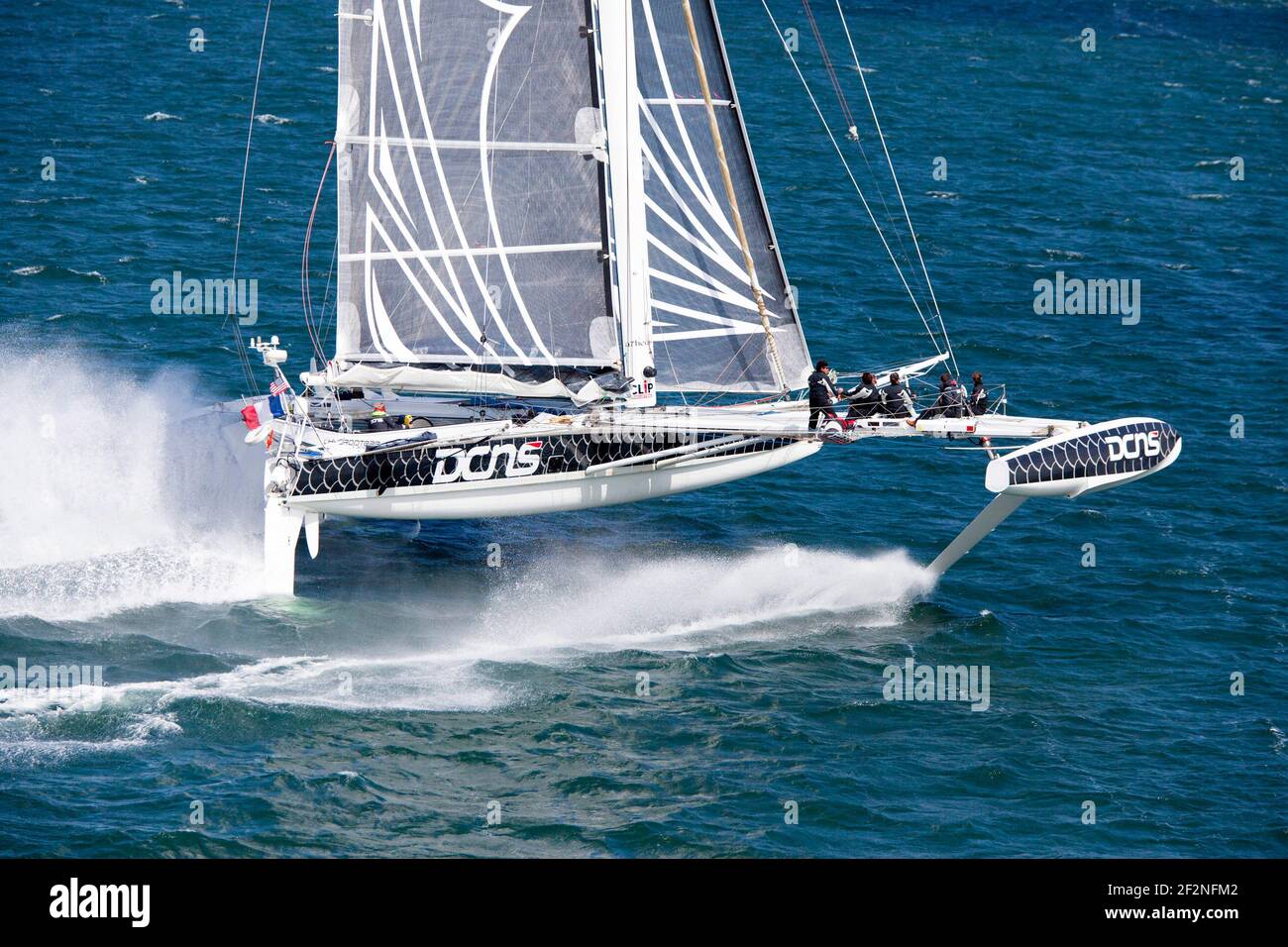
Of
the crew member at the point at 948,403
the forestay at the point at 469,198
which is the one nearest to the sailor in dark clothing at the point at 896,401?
the crew member at the point at 948,403

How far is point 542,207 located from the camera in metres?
37.2

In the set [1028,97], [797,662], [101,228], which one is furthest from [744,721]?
[1028,97]

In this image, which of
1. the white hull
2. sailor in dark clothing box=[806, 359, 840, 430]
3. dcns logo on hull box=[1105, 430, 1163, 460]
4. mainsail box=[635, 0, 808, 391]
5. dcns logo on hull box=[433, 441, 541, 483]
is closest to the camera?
dcns logo on hull box=[1105, 430, 1163, 460]

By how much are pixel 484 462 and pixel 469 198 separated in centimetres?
556

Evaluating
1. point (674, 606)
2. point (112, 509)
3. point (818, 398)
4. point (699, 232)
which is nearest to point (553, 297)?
point (699, 232)

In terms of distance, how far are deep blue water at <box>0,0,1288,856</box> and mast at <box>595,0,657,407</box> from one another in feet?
15.7

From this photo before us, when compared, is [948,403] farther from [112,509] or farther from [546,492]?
[112,509]

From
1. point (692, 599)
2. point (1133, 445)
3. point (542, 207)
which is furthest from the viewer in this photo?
point (692, 599)

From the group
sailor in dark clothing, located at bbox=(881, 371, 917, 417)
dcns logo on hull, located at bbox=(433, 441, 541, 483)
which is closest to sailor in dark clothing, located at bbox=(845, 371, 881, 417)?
sailor in dark clothing, located at bbox=(881, 371, 917, 417)

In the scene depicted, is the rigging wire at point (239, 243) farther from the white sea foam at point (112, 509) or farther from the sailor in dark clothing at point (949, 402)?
the sailor in dark clothing at point (949, 402)

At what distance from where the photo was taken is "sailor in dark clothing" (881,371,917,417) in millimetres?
36438

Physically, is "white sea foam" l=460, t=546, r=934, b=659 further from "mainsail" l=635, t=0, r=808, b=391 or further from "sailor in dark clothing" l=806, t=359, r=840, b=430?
"sailor in dark clothing" l=806, t=359, r=840, b=430

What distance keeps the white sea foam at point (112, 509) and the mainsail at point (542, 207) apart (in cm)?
415
